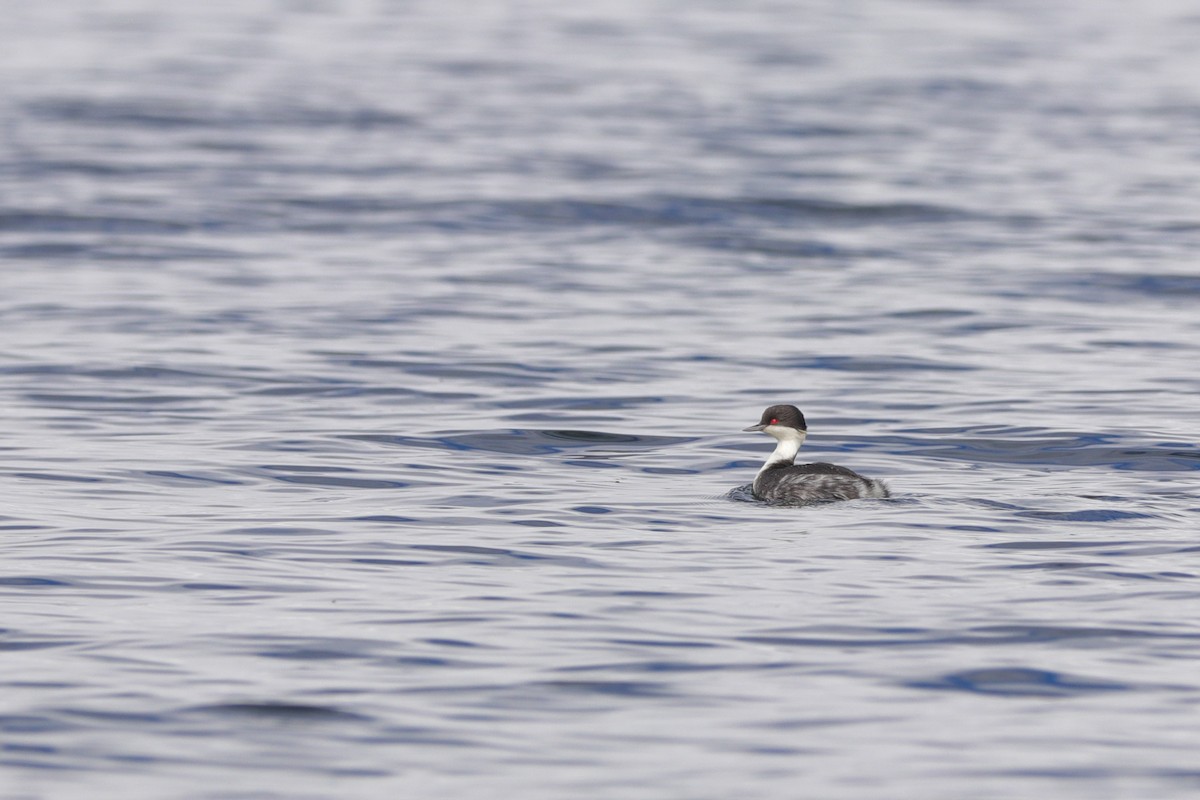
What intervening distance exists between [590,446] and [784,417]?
200 centimetres

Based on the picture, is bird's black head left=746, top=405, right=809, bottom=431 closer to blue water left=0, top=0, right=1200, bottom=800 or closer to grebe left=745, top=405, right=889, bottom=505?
grebe left=745, top=405, right=889, bottom=505

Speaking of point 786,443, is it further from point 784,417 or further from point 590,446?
point 590,446

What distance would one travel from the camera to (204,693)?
9.13 metres

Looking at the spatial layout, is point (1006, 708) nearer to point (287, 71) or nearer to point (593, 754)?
point (593, 754)

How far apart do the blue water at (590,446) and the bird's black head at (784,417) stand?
1.91ft

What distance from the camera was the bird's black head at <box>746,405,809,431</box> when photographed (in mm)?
14273

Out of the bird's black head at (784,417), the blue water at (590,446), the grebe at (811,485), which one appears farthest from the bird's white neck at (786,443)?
the blue water at (590,446)

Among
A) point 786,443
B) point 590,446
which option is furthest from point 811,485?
point 590,446

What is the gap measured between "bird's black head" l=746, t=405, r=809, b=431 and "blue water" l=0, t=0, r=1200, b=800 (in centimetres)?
58

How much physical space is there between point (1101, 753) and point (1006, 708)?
634 mm

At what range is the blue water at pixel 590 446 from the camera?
8.73 m

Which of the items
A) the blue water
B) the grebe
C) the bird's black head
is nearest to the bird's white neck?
the bird's black head

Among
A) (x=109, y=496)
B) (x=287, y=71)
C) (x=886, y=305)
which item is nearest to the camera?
(x=109, y=496)

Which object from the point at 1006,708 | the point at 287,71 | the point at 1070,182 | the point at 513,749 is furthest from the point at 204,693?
the point at 287,71
